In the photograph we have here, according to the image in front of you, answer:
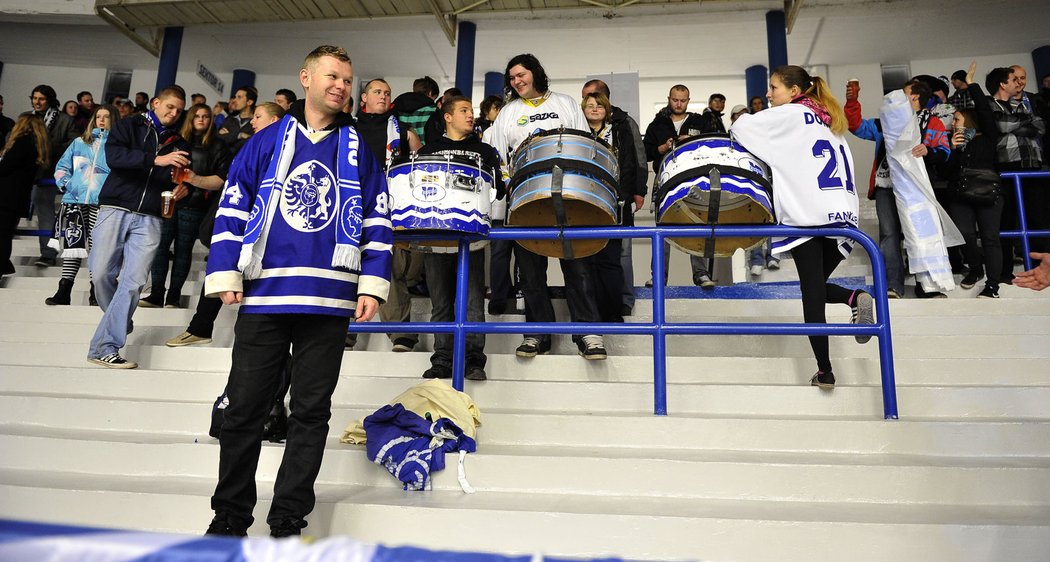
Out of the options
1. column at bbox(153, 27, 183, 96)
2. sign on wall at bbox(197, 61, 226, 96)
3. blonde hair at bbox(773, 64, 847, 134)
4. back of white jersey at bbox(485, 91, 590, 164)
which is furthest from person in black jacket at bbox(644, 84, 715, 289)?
sign on wall at bbox(197, 61, 226, 96)

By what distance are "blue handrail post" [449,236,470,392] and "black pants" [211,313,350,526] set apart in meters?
0.84

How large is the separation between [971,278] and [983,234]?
32 centimetres

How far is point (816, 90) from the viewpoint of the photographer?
3674 millimetres

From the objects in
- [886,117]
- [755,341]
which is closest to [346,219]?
[755,341]

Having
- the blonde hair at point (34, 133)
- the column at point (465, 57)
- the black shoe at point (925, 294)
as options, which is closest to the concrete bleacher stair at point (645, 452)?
the black shoe at point (925, 294)

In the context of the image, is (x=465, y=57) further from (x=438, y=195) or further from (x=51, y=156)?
(x=438, y=195)


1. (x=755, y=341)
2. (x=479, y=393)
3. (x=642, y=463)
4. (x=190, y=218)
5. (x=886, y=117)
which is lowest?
(x=642, y=463)

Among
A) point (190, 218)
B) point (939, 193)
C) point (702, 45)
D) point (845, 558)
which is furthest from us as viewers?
point (702, 45)

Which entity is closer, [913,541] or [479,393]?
[913,541]

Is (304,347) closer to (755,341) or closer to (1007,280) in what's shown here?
(755,341)

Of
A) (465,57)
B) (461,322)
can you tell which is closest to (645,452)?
(461,322)

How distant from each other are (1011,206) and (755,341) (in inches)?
130

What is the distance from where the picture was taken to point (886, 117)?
5.15 m

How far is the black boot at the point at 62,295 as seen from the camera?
5.13 m
